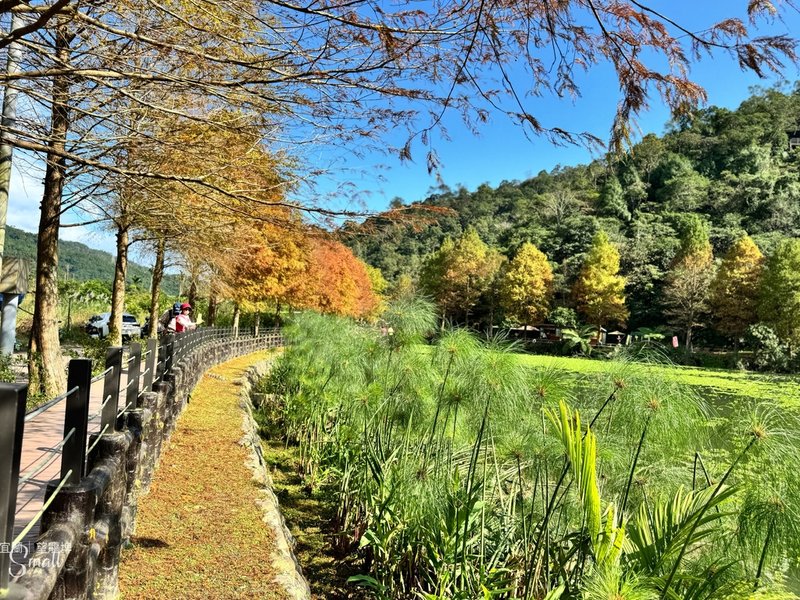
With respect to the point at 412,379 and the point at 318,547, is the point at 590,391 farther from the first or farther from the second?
the point at 318,547

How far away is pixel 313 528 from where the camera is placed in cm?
599

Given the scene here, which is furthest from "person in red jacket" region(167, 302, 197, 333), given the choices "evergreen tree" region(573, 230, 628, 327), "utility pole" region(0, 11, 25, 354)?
"evergreen tree" region(573, 230, 628, 327)

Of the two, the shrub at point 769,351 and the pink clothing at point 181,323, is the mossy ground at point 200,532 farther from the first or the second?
the shrub at point 769,351

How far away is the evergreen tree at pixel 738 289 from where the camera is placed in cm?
3100

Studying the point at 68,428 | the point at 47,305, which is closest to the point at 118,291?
the point at 47,305

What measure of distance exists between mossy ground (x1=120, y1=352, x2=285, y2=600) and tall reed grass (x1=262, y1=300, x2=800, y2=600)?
1.04m

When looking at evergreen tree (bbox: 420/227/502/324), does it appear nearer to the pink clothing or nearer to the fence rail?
the pink clothing

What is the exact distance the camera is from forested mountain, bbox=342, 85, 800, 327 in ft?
139

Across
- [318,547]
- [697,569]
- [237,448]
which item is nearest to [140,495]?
[237,448]

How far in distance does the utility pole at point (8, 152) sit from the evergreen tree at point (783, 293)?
1259 inches

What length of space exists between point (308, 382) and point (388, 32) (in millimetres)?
6583

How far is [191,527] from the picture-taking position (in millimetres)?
3770

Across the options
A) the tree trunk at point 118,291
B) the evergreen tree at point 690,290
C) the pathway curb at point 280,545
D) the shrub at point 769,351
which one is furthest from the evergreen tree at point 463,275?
the pathway curb at point 280,545

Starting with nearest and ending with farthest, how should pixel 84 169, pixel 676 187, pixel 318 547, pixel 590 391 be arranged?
pixel 590 391 → pixel 84 169 → pixel 318 547 → pixel 676 187
